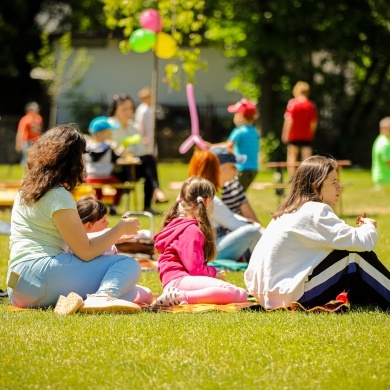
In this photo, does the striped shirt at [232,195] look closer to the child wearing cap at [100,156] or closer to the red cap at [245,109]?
the red cap at [245,109]

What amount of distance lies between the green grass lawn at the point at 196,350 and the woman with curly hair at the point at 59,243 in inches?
7.7

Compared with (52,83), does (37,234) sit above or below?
above

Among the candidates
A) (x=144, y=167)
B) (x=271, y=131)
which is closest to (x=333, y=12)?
(x=271, y=131)

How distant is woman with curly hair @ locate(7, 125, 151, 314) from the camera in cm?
732

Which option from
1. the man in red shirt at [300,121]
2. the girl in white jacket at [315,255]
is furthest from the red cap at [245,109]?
the girl in white jacket at [315,255]

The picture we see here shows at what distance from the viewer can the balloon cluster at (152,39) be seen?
17.0 meters

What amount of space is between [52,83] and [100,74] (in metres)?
2.14

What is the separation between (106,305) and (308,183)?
1668 millimetres

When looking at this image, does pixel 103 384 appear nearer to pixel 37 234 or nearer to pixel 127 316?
pixel 127 316

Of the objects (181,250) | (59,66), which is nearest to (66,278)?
(181,250)

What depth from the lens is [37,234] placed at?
747 cm

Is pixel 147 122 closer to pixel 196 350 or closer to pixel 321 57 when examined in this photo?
pixel 196 350

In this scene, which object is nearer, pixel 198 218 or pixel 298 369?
pixel 298 369

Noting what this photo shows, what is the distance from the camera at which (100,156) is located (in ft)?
48.9
